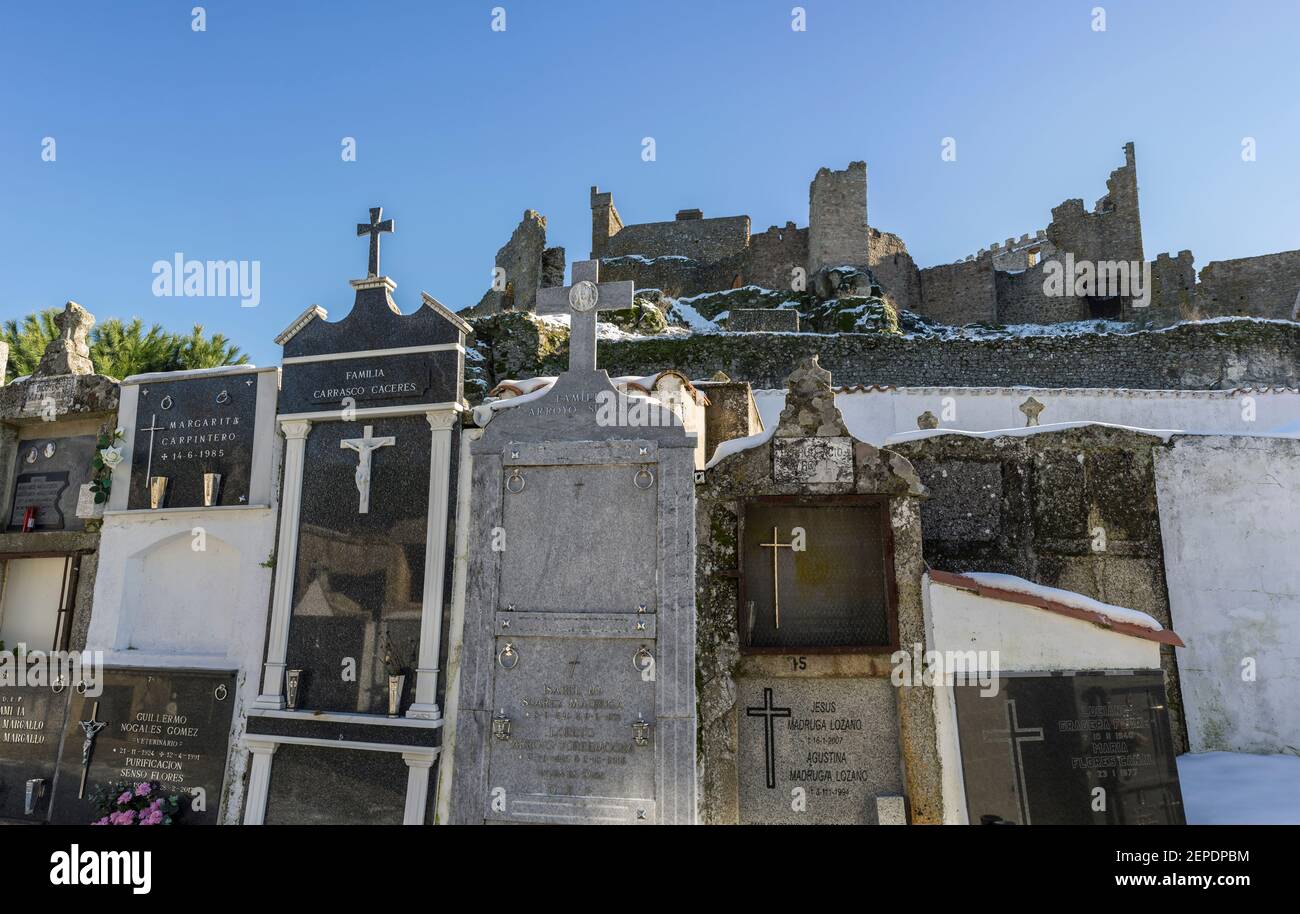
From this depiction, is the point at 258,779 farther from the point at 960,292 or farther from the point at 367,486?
the point at 960,292

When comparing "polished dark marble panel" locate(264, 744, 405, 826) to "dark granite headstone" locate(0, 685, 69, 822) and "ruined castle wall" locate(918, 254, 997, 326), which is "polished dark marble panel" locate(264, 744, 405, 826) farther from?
"ruined castle wall" locate(918, 254, 997, 326)

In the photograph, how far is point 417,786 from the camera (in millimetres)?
6234

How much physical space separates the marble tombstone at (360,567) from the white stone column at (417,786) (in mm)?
11

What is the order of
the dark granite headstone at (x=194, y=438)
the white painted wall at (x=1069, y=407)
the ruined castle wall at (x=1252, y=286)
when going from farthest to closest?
1. the ruined castle wall at (x=1252, y=286)
2. the white painted wall at (x=1069, y=407)
3. the dark granite headstone at (x=194, y=438)

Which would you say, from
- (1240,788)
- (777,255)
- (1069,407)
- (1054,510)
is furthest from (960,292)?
(1240,788)

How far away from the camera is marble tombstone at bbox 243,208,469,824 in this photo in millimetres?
6434

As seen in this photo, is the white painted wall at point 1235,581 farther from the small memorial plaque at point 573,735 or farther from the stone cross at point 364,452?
the stone cross at point 364,452

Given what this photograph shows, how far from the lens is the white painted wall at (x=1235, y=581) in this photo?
6.84 m

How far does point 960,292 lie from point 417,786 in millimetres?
28737

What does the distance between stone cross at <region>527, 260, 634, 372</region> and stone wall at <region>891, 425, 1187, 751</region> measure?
3219 millimetres

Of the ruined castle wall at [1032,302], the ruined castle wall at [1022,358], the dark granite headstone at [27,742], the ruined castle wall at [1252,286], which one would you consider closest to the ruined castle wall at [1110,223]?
the ruined castle wall at [1032,302]

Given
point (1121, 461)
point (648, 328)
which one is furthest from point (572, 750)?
point (648, 328)

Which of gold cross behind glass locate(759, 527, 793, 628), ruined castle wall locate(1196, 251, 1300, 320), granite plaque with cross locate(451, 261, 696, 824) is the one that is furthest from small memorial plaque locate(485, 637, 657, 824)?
Result: ruined castle wall locate(1196, 251, 1300, 320)
